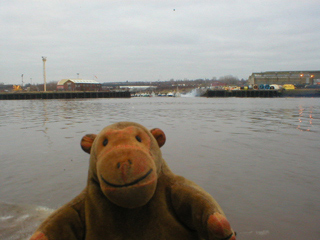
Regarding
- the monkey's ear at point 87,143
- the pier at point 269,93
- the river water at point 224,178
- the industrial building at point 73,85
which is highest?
the industrial building at point 73,85

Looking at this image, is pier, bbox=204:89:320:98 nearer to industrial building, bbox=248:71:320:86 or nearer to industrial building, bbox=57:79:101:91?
industrial building, bbox=248:71:320:86

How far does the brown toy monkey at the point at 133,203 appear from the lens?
1.86 m

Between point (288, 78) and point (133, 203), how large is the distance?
446ft

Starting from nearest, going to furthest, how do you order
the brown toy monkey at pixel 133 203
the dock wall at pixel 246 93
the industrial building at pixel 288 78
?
the brown toy monkey at pixel 133 203
the dock wall at pixel 246 93
the industrial building at pixel 288 78

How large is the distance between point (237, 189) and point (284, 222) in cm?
140

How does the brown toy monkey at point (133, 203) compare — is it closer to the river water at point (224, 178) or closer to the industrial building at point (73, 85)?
the river water at point (224, 178)

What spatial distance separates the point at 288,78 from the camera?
412ft

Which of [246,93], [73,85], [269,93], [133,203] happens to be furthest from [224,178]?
[73,85]

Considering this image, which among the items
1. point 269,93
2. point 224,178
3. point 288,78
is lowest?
point 224,178

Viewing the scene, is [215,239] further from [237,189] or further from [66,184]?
[66,184]

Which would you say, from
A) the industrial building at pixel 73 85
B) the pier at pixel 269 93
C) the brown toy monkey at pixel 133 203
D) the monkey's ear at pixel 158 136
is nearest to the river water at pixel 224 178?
the brown toy monkey at pixel 133 203

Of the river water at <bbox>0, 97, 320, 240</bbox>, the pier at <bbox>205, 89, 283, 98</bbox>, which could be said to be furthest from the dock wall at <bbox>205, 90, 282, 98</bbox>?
the river water at <bbox>0, 97, 320, 240</bbox>

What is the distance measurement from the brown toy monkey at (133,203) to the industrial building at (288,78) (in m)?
131

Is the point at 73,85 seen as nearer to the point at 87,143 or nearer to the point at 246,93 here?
the point at 246,93
